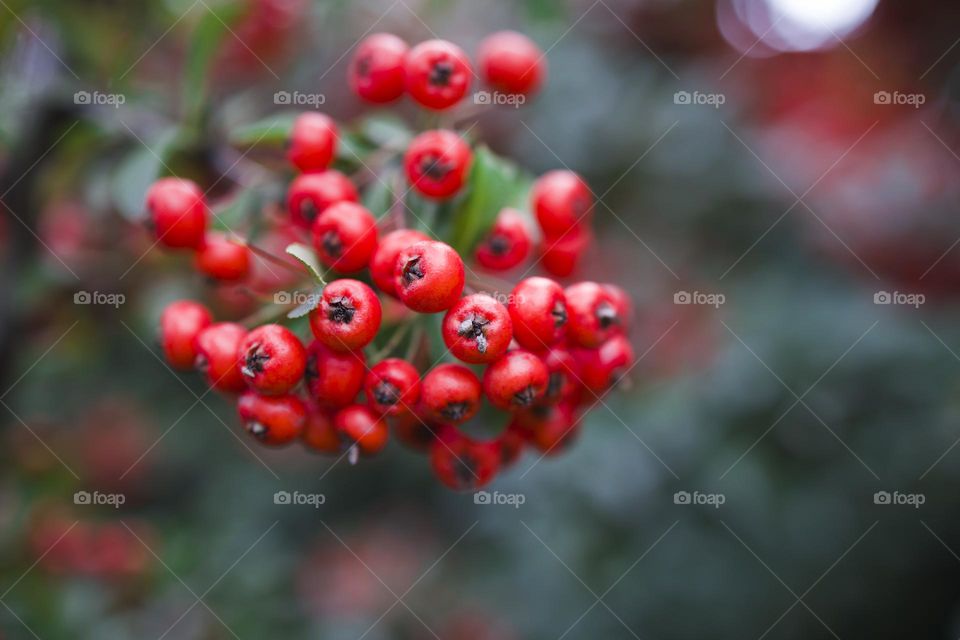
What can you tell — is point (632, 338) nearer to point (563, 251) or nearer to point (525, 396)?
point (563, 251)

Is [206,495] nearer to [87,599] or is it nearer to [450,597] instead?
[87,599]

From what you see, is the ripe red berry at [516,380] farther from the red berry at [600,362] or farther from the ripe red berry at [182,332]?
the ripe red berry at [182,332]

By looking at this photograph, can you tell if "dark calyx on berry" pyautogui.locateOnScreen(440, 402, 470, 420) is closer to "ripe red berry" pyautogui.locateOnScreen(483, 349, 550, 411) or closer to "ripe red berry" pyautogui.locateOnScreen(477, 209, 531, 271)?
"ripe red berry" pyautogui.locateOnScreen(483, 349, 550, 411)

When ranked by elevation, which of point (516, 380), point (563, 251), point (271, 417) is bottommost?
point (271, 417)

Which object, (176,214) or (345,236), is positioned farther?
(176,214)

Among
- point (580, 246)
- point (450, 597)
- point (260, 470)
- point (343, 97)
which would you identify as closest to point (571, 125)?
point (343, 97)

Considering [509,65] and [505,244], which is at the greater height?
[509,65]

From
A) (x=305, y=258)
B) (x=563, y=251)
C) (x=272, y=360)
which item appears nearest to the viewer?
(x=305, y=258)

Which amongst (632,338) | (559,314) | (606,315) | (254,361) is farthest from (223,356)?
(632,338)
